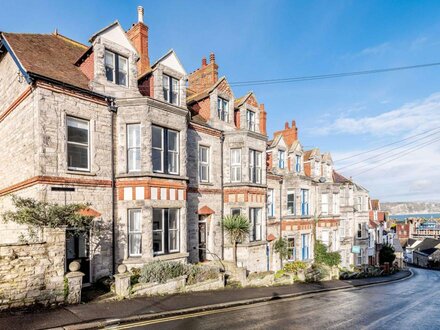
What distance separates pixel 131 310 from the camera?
996cm

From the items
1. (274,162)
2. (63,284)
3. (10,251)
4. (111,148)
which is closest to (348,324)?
(63,284)

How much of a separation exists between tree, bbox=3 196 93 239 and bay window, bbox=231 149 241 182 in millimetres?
10938

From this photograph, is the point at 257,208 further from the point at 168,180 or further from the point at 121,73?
the point at 121,73

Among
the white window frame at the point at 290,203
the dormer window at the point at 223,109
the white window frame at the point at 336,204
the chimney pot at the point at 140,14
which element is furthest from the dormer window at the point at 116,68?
the white window frame at the point at 336,204

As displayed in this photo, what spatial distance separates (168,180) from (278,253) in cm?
1323

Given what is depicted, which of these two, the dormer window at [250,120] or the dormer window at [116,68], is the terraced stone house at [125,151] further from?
the dormer window at [250,120]

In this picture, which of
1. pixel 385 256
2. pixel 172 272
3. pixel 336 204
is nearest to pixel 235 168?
pixel 172 272

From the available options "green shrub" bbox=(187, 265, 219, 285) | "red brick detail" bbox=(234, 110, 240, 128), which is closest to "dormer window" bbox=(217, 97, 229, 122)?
"red brick detail" bbox=(234, 110, 240, 128)

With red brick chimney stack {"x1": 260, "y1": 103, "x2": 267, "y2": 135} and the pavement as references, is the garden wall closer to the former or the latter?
the pavement

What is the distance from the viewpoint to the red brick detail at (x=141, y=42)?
60.7ft

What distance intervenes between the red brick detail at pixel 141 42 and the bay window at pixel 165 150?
5.29 metres

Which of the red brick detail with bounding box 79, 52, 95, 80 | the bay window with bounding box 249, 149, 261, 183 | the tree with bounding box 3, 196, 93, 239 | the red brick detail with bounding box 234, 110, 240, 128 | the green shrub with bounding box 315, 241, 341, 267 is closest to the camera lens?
the tree with bounding box 3, 196, 93, 239

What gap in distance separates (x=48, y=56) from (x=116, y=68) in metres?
3.29

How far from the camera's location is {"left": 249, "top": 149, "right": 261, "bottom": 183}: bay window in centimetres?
2077
